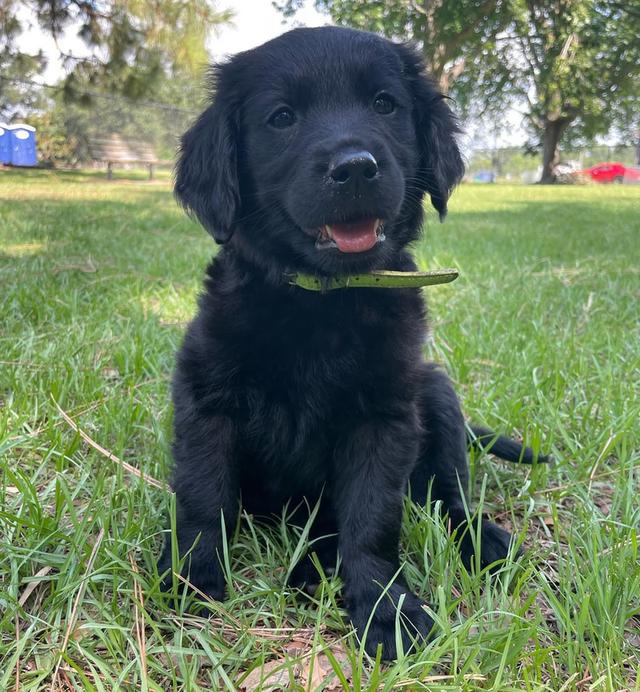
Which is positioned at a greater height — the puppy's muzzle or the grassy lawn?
the puppy's muzzle

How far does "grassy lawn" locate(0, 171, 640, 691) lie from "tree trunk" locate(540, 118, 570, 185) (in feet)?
93.2

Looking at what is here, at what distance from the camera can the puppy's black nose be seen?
1313 millimetres

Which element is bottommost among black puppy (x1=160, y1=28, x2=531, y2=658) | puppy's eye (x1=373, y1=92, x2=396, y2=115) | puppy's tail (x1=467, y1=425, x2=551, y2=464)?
puppy's tail (x1=467, y1=425, x2=551, y2=464)

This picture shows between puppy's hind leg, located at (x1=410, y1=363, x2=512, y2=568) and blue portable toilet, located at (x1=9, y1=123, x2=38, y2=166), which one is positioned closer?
puppy's hind leg, located at (x1=410, y1=363, x2=512, y2=568)

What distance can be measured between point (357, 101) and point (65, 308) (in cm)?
195

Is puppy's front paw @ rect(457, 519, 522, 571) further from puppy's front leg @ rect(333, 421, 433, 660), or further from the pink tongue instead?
the pink tongue

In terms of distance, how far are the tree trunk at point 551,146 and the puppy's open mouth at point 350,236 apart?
3029cm

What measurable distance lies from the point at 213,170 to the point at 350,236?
0.39 m

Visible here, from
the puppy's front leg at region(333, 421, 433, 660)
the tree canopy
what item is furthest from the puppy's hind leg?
the tree canopy

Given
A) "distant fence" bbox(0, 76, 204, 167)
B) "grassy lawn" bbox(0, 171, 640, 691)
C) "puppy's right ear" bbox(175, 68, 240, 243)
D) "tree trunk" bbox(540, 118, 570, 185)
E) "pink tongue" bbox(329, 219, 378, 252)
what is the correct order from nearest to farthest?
"grassy lawn" bbox(0, 171, 640, 691) → "pink tongue" bbox(329, 219, 378, 252) → "puppy's right ear" bbox(175, 68, 240, 243) → "distant fence" bbox(0, 76, 204, 167) → "tree trunk" bbox(540, 118, 570, 185)

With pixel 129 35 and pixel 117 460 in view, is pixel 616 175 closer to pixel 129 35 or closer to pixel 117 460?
pixel 129 35

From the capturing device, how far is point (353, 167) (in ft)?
4.32

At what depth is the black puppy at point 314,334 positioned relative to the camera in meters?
1.35

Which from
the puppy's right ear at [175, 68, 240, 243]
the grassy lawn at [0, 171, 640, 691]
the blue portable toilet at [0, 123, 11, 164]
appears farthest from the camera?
the blue portable toilet at [0, 123, 11, 164]
